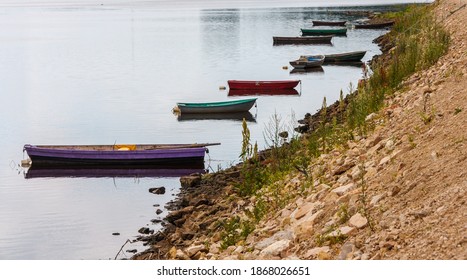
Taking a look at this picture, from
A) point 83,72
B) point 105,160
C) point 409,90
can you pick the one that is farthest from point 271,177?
point 83,72

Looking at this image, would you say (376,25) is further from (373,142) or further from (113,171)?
(373,142)

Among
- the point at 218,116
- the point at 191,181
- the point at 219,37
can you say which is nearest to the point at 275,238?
the point at 191,181

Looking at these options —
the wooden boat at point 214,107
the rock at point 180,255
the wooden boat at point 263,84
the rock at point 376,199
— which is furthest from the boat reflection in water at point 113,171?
the wooden boat at point 263,84

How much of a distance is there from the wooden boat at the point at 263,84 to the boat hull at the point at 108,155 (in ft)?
67.0

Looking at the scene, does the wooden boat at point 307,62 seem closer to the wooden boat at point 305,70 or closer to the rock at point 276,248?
the wooden boat at point 305,70

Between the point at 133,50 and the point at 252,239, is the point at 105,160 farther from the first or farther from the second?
the point at 133,50

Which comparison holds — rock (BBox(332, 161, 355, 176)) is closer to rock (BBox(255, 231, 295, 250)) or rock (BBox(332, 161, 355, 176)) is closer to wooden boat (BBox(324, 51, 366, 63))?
rock (BBox(255, 231, 295, 250))

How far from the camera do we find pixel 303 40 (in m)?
88.1

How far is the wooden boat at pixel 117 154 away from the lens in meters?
33.2

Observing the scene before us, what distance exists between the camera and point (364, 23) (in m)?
105

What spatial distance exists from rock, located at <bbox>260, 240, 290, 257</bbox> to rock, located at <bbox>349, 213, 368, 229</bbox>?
A: 119 centimetres

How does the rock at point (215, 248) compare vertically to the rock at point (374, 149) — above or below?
below

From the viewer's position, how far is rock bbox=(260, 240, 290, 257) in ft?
44.2

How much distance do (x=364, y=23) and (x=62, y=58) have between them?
40.8m
